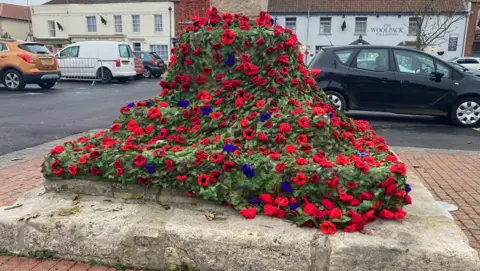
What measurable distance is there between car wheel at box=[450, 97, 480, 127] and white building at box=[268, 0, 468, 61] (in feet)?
83.0

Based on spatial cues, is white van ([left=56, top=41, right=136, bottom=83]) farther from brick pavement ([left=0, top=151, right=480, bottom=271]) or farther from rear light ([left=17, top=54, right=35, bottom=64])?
brick pavement ([left=0, top=151, right=480, bottom=271])

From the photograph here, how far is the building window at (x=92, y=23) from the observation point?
3753 cm

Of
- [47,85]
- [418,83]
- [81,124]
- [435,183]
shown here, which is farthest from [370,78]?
[47,85]

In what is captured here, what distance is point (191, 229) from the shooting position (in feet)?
8.38

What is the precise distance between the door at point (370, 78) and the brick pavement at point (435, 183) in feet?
8.42

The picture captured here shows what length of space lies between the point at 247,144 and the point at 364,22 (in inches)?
1328

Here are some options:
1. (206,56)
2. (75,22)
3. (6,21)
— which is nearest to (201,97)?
(206,56)

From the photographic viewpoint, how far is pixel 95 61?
18875 mm

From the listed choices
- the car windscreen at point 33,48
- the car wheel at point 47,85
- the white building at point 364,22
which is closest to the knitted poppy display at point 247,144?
the car windscreen at point 33,48

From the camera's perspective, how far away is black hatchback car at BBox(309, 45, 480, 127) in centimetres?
816

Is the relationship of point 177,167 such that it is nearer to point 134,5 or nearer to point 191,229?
point 191,229

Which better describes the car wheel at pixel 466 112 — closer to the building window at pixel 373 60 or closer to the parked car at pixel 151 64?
the building window at pixel 373 60

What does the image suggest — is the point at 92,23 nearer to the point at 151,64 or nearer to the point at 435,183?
→ the point at 151,64

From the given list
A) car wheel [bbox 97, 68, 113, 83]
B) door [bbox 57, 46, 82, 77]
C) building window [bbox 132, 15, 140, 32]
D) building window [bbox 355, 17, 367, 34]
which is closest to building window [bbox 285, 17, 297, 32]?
building window [bbox 355, 17, 367, 34]
